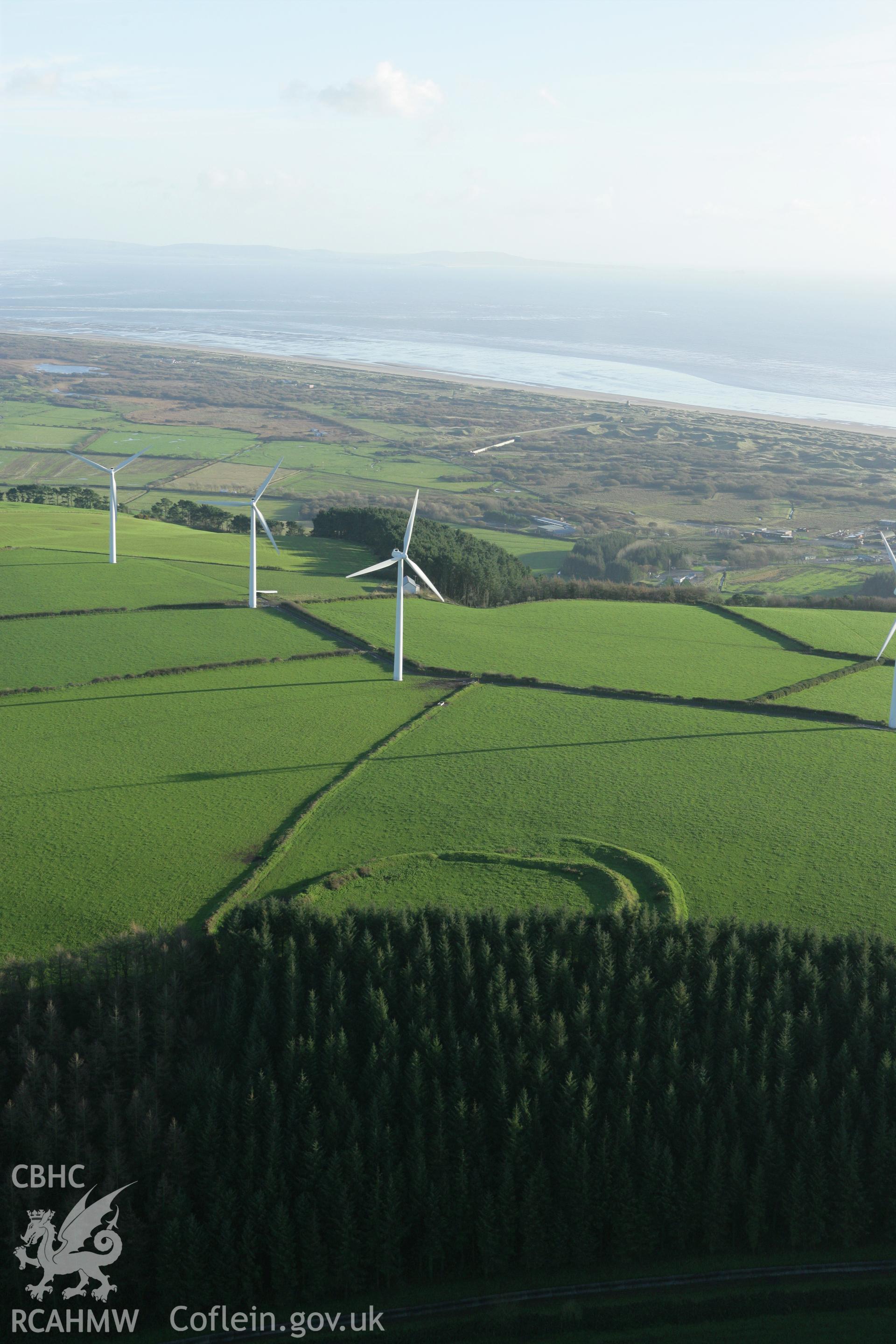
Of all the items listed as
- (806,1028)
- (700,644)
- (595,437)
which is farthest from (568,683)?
(595,437)

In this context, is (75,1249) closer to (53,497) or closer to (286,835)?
(286,835)

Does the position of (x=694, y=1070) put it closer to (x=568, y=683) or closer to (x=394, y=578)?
(x=568, y=683)

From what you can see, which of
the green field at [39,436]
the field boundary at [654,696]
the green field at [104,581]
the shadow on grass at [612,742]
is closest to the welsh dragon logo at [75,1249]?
the shadow on grass at [612,742]

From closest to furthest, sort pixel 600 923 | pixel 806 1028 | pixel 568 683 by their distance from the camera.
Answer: pixel 806 1028
pixel 600 923
pixel 568 683

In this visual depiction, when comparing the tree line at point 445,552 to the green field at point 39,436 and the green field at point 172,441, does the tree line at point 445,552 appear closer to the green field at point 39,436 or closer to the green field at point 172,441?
the green field at point 172,441

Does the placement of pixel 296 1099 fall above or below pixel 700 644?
below

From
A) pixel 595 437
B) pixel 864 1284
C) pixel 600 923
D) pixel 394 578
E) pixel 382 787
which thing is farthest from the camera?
pixel 595 437

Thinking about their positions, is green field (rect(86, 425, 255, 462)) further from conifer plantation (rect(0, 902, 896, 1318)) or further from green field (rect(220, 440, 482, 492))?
conifer plantation (rect(0, 902, 896, 1318))
